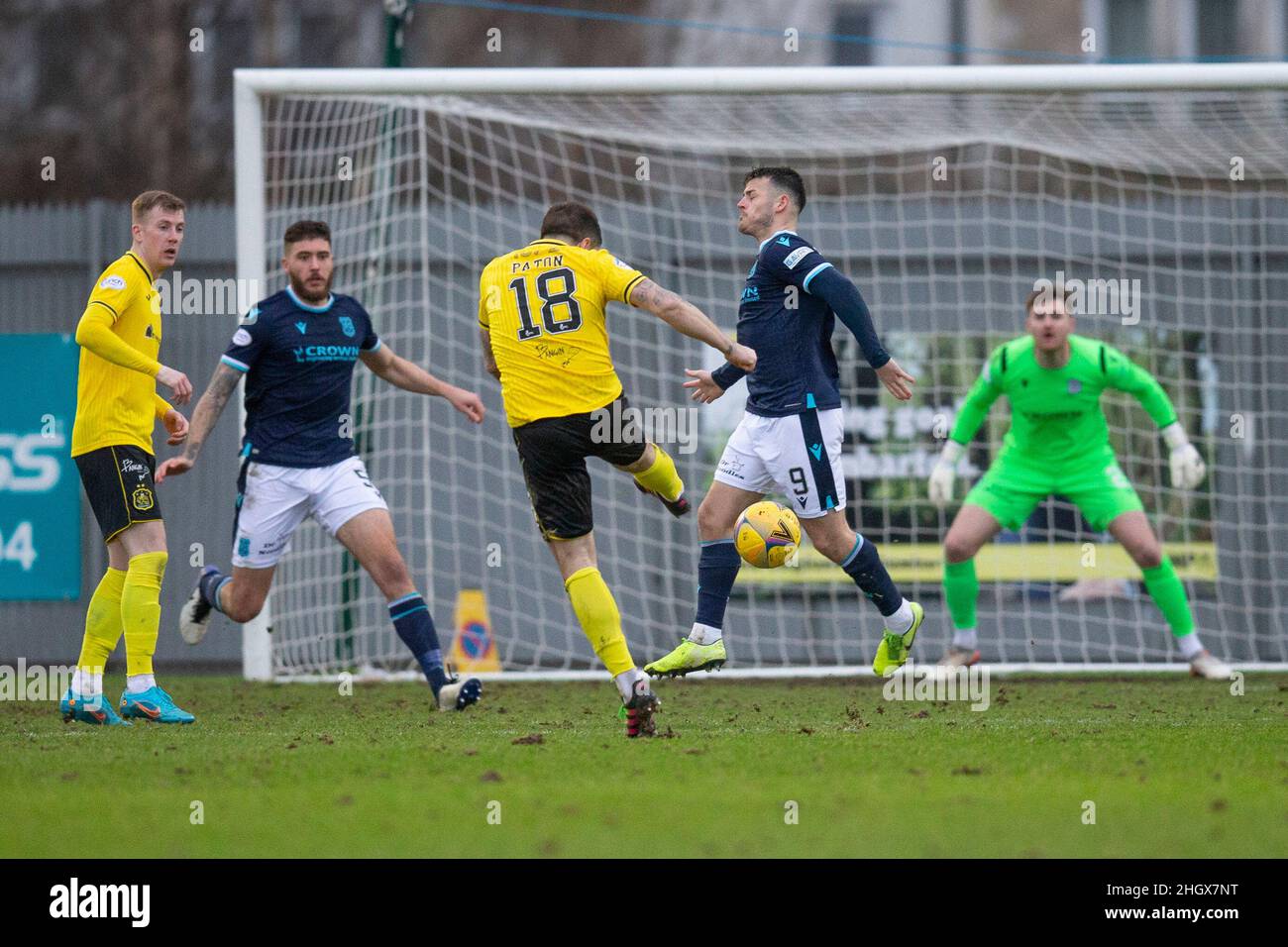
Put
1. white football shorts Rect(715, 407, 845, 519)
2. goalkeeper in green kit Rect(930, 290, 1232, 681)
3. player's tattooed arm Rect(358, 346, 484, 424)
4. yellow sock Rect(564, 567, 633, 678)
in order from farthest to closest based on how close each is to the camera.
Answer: goalkeeper in green kit Rect(930, 290, 1232, 681), player's tattooed arm Rect(358, 346, 484, 424), white football shorts Rect(715, 407, 845, 519), yellow sock Rect(564, 567, 633, 678)

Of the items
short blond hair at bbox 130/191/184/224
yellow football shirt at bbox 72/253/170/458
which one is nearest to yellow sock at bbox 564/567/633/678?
→ yellow football shirt at bbox 72/253/170/458

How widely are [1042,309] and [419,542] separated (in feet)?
15.5

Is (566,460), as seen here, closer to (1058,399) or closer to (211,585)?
(211,585)

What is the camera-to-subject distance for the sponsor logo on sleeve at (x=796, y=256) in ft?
23.3

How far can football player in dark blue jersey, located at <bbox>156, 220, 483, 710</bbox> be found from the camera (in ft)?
24.4

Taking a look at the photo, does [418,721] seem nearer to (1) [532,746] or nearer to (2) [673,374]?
(1) [532,746]

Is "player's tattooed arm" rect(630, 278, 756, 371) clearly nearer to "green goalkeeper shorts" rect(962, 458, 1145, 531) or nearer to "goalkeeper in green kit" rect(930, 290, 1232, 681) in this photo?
"goalkeeper in green kit" rect(930, 290, 1232, 681)

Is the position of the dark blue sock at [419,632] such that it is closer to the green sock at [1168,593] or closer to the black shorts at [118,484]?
the black shorts at [118,484]

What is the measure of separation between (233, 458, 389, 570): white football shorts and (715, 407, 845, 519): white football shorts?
1683 mm

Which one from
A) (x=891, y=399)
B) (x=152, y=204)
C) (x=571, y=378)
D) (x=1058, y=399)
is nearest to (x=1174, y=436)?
(x=1058, y=399)

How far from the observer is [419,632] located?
7.49 metres

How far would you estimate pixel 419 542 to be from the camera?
11.3 metres

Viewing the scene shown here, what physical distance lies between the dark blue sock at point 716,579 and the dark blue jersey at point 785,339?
26.0 inches
